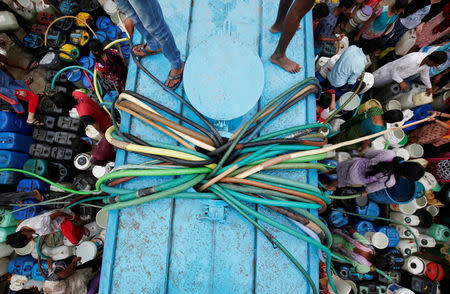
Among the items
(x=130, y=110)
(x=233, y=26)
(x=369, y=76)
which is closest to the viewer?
(x=130, y=110)

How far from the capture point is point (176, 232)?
180 cm

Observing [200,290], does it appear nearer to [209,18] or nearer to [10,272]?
[209,18]

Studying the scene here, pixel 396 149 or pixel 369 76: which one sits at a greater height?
pixel 369 76

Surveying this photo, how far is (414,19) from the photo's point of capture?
13.1 ft

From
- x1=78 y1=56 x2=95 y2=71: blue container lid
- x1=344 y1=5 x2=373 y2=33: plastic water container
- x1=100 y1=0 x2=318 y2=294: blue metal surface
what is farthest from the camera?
x1=78 y1=56 x2=95 y2=71: blue container lid

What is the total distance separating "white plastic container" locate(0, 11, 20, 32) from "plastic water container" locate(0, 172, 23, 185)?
3.04 m

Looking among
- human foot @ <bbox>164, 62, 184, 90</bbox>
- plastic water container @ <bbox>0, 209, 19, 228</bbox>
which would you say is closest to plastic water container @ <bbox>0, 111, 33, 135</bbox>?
plastic water container @ <bbox>0, 209, 19, 228</bbox>

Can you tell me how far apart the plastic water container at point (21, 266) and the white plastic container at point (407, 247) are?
19.8 ft

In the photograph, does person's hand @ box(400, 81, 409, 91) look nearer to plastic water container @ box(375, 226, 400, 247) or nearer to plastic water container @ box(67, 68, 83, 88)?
plastic water container @ box(375, 226, 400, 247)

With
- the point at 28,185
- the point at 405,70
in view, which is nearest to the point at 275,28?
the point at 405,70

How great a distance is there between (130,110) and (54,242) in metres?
2.89

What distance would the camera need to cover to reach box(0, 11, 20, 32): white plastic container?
13.8 ft

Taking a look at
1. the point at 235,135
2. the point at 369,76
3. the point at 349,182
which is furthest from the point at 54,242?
the point at 369,76

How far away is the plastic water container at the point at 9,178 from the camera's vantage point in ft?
11.0
